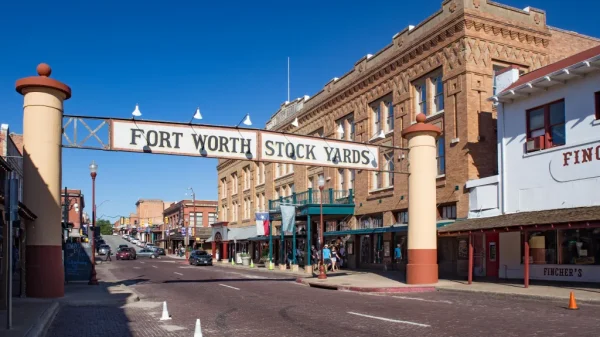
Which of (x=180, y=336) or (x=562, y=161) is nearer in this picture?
(x=180, y=336)

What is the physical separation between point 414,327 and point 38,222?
1159 centimetres

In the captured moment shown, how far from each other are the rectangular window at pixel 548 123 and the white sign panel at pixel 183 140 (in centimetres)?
1102

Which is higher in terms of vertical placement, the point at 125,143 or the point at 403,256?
the point at 125,143

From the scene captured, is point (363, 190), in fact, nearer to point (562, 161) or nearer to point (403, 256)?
point (403, 256)

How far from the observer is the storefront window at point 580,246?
818 inches

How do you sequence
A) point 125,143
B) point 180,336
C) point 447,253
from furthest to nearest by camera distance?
point 447,253 → point 125,143 → point 180,336

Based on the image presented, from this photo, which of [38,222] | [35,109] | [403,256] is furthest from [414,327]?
[403,256]

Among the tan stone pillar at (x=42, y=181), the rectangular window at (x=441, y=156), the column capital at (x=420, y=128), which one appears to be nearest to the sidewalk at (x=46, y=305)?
the tan stone pillar at (x=42, y=181)

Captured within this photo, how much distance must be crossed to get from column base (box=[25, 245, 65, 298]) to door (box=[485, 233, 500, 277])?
17.3m

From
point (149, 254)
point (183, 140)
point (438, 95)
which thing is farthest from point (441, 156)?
point (149, 254)

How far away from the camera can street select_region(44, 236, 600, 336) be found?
1104 cm

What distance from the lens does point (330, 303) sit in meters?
16.5

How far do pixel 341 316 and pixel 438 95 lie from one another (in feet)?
63.6

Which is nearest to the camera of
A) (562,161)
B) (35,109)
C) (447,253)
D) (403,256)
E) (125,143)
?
(35,109)
